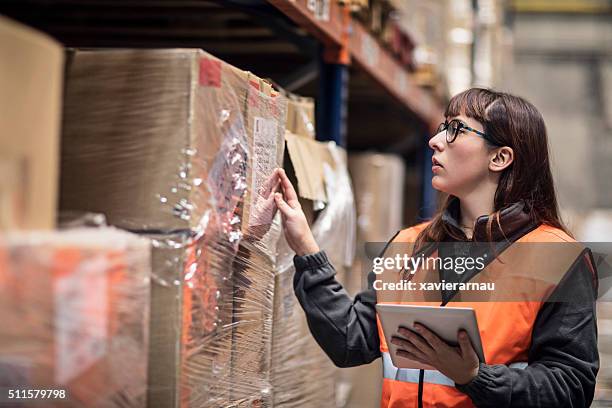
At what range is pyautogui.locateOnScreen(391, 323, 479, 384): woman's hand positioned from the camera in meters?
2.27

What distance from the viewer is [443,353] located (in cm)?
230

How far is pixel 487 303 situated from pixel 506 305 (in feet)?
0.17

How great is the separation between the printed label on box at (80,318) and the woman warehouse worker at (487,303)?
0.79m

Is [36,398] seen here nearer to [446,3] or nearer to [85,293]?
[85,293]

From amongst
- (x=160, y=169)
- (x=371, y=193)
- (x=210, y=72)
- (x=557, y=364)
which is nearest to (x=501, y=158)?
(x=557, y=364)

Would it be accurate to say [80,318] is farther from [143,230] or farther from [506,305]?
[506,305]

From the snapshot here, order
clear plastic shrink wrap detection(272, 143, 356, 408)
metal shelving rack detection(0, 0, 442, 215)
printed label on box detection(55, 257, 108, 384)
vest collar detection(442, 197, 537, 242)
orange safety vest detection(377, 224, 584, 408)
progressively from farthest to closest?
metal shelving rack detection(0, 0, 442, 215) < clear plastic shrink wrap detection(272, 143, 356, 408) < vest collar detection(442, 197, 537, 242) < orange safety vest detection(377, 224, 584, 408) < printed label on box detection(55, 257, 108, 384)

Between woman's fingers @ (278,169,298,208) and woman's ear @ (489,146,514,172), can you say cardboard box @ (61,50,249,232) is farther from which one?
woman's ear @ (489,146,514,172)

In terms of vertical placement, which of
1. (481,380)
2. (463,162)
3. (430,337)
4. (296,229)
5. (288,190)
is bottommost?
(481,380)

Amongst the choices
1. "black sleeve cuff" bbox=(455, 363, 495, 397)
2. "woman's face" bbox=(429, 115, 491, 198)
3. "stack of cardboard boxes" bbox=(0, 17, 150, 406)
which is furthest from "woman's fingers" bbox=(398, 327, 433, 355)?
"stack of cardboard boxes" bbox=(0, 17, 150, 406)

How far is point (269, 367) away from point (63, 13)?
2.34 meters

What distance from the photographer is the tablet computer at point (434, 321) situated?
2.19 metres

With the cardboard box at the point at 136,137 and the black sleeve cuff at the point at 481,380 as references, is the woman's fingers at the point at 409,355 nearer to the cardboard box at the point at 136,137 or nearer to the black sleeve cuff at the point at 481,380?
the black sleeve cuff at the point at 481,380

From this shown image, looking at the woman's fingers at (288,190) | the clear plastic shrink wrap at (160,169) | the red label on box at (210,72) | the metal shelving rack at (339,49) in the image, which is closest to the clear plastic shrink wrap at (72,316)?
the clear plastic shrink wrap at (160,169)
